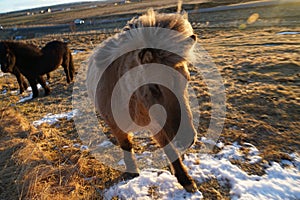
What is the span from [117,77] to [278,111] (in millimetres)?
3736

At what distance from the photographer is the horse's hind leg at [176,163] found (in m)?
2.45

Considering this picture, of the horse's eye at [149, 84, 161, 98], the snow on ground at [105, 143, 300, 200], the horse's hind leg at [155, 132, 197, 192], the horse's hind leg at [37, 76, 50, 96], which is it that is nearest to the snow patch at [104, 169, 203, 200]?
the snow on ground at [105, 143, 300, 200]

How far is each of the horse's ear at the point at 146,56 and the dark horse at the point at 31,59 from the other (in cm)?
635

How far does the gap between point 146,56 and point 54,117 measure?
14.4ft

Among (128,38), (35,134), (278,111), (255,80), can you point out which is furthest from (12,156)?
(255,80)

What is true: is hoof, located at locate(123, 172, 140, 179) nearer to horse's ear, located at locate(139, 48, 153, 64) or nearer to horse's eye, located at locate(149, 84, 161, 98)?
horse's eye, located at locate(149, 84, 161, 98)

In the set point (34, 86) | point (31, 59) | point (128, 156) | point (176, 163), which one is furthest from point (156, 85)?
point (31, 59)

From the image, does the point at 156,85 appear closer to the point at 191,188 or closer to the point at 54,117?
the point at 191,188

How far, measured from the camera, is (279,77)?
6238 mm

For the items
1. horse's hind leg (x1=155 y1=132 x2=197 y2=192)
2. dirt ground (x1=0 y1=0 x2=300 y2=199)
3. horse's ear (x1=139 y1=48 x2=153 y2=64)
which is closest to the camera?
horse's ear (x1=139 y1=48 x2=153 y2=64)

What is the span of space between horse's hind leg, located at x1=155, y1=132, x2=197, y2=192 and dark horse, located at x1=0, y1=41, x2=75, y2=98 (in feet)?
20.3

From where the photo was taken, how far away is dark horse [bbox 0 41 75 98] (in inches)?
277

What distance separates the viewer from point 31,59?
292 inches

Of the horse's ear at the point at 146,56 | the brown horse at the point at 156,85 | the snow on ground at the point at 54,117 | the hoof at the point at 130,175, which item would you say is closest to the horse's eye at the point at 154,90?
the brown horse at the point at 156,85
